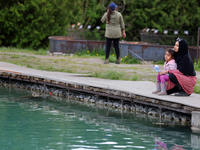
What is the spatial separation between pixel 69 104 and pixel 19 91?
2.06 metres

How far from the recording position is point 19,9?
20766 millimetres

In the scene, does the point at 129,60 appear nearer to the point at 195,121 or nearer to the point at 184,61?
the point at 184,61

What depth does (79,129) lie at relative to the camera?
22.4 ft

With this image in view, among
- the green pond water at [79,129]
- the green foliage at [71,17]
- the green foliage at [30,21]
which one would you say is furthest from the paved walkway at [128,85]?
the green foliage at [30,21]

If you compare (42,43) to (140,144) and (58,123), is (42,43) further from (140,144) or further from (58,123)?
(140,144)

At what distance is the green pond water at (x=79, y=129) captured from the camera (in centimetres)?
593

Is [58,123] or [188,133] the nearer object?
[188,133]

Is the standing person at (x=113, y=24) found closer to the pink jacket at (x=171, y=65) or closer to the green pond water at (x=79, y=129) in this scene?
the green pond water at (x=79, y=129)

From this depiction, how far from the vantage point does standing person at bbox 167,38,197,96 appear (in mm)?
7578

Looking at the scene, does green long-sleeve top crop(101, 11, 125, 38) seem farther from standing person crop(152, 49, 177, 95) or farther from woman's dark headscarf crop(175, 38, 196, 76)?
woman's dark headscarf crop(175, 38, 196, 76)

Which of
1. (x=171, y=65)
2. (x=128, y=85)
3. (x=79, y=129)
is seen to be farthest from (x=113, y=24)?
(x=79, y=129)

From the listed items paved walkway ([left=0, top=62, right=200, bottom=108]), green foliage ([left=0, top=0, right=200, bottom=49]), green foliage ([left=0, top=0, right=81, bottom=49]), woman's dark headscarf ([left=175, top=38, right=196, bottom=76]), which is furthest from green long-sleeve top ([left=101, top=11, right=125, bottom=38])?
green foliage ([left=0, top=0, right=81, bottom=49])

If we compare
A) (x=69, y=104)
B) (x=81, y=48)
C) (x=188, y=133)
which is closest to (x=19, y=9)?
(x=81, y=48)

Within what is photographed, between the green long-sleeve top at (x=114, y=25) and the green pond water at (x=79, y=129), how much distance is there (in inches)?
202
